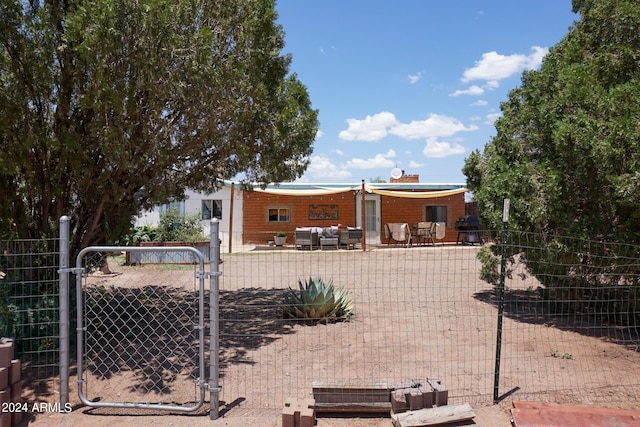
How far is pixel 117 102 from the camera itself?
5.69 metres

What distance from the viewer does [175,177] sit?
8000 mm

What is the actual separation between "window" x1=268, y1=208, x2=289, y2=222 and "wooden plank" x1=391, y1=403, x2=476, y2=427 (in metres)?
20.2

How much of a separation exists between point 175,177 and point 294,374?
13.2 ft

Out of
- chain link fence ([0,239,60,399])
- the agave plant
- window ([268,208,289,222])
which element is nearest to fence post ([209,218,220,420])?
chain link fence ([0,239,60,399])

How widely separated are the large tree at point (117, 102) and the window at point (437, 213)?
61.6ft

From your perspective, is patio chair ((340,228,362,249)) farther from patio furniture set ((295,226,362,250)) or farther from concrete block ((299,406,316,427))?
concrete block ((299,406,316,427))

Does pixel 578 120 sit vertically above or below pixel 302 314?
above

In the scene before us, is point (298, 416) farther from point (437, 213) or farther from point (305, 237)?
point (437, 213)

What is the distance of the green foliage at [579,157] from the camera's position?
6.30 m

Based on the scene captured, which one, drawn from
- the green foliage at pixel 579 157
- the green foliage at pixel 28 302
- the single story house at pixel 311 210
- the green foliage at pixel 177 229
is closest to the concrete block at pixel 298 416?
the green foliage at pixel 28 302

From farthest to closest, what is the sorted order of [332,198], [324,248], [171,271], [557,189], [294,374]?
[332,198]
[324,248]
[171,271]
[557,189]
[294,374]

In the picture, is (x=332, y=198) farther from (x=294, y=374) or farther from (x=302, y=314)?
(x=294, y=374)

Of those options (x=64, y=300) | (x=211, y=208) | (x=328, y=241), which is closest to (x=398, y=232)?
(x=328, y=241)

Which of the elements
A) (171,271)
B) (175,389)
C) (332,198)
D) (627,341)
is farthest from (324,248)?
(175,389)
